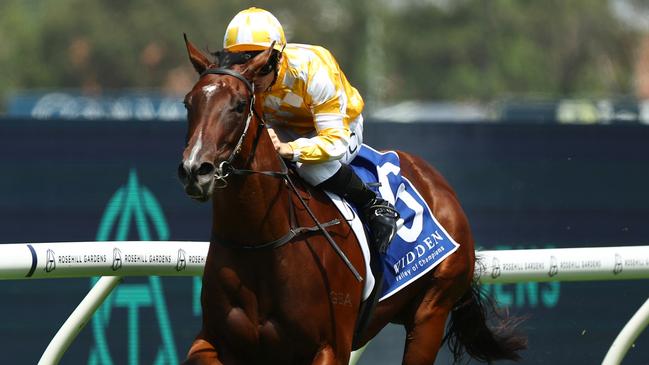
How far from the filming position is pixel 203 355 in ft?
14.7

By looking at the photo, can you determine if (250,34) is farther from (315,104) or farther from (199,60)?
(315,104)

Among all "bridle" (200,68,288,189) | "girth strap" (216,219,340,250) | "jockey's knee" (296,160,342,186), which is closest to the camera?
"bridle" (200,68,288,189)

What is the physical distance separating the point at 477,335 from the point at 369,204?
1.18 meters

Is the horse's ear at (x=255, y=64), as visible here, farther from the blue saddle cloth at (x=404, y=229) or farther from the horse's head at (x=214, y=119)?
the blue saddle cloth at (x=404, y=229)

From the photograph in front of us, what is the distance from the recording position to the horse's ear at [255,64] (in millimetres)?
4359

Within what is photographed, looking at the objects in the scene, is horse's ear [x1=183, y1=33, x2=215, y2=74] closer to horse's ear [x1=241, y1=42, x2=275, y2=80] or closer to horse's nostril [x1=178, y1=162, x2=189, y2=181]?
horse's ear [x1=241, y1=42, x2=275, y2=80]

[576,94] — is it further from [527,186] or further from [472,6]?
[527,186]

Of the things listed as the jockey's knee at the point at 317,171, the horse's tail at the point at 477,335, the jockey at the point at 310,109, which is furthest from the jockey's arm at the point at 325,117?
the horse's tail at the point at 477,335

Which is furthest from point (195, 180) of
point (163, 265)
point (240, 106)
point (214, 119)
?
point (163, 265)

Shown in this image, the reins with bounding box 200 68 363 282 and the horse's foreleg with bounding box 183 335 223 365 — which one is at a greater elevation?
the reins with bounding box 200 68 363 282

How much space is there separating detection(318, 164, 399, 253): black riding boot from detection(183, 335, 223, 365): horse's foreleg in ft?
2.86

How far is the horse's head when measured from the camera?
3.96 meters

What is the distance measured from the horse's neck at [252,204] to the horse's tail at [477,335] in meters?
1.62

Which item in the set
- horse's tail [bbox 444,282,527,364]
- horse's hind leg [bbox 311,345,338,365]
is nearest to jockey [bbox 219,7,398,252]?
horse's hind leg [bbox 311,345,338,365]
